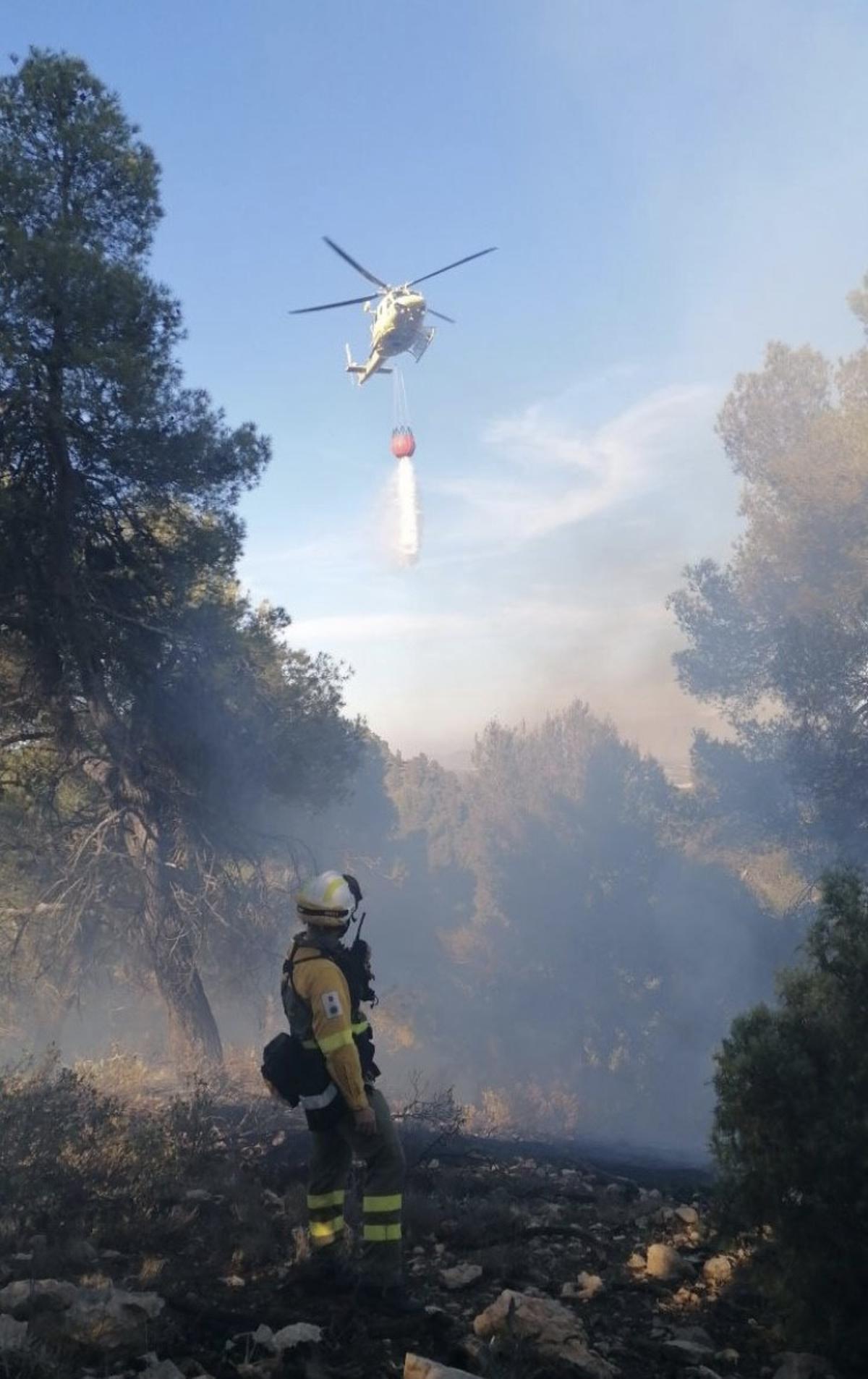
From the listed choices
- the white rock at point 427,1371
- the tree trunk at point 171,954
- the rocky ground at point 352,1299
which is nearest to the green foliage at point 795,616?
the tree trunk at point 171,954

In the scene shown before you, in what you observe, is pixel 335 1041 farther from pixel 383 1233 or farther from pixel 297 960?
pixel 383 1233

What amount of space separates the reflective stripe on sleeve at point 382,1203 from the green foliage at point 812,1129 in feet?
4.90

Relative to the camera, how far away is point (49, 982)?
15461mm

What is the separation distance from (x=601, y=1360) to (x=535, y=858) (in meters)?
32.2

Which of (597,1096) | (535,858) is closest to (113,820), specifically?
(597,1096)

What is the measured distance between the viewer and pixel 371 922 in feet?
110

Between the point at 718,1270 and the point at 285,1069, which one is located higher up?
the point at 285,1069

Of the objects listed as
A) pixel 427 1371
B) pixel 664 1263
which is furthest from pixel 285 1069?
pixel 664 1263

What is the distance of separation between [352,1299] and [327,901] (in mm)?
1737

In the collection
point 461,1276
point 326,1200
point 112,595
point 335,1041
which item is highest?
point 112,595

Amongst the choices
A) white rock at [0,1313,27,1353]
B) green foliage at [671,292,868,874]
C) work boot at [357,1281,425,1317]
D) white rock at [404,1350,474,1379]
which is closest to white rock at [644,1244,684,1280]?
work boot at [357,1281,425,1317]

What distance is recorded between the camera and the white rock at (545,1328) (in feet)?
12.9

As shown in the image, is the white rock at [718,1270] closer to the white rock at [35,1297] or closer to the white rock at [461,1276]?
the white rock at [461,1276]

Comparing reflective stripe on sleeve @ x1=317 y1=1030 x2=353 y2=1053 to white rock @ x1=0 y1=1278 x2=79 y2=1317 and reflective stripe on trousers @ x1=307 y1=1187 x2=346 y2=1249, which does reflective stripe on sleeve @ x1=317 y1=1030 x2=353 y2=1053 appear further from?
white rock @ x1=0 y1=1278 x2=79 y2=1317
